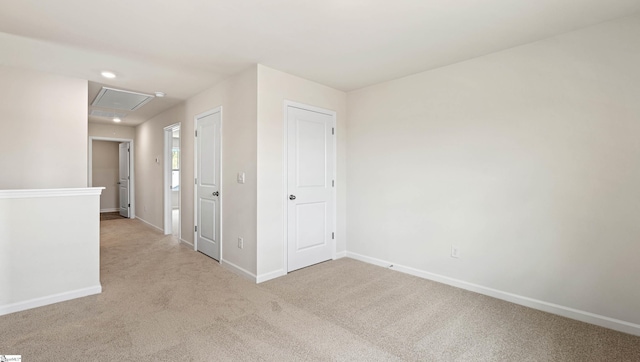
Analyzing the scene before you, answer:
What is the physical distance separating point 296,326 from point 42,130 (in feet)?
12.2

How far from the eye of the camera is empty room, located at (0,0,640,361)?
7.17ft

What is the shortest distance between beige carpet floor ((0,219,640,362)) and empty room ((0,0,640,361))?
0.02 m

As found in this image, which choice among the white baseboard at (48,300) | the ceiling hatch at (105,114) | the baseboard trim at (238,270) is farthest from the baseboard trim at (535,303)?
the ceiling hatch at (105,114)

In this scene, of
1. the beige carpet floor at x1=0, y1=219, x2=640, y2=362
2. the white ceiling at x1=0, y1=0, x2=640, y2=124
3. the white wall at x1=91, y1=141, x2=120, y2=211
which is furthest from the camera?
the white wall at x1=91, y1=141, x2=120, y2=211

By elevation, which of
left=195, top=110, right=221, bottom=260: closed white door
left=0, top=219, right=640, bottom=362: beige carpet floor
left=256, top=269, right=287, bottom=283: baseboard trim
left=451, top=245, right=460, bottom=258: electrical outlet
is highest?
left=195, top=110, right=221, bottom=260: closed white door

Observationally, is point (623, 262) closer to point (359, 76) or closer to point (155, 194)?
point (359, 76)

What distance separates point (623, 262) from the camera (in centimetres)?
229

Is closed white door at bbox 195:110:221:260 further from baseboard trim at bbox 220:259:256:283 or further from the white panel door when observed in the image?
the white panel door

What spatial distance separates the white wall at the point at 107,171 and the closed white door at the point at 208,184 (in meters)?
5.79

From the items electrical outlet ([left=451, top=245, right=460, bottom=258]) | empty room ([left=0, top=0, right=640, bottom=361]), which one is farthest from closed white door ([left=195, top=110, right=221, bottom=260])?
electrical outlet ([left=451, top=245, right=460, bottom=258])

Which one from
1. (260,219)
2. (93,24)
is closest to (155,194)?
(260,219)

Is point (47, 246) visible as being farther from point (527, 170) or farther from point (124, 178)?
point (124, 178)

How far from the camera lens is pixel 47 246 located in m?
2.74

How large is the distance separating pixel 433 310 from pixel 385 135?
6.90 feet
